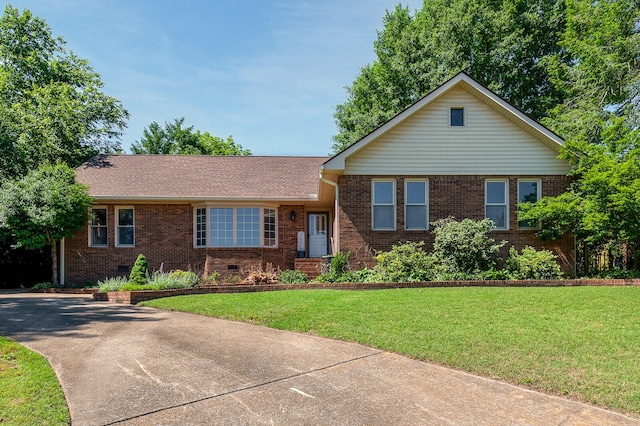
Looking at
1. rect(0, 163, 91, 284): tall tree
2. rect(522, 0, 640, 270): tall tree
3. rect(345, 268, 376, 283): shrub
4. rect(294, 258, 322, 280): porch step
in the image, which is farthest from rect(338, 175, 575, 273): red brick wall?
rect(0, 163, 91, 284): tall tree

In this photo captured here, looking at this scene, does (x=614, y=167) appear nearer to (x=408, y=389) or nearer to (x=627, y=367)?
(x=627, y=367)

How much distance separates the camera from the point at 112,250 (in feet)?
56.6

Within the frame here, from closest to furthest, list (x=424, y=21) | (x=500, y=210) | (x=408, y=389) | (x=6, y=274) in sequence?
1. (x=408, y=389)
2. (x=500, y=210)
3. (x=6, y=274)
4. (x=424, y=21)

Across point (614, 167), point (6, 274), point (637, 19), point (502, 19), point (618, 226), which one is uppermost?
point (502, 19)

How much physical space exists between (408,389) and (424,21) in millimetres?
29816

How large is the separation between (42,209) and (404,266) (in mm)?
12586

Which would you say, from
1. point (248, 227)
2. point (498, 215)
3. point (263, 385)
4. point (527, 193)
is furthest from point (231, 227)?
point (263, 385)

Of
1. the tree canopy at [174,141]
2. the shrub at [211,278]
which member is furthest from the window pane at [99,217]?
the tree canopy at [174,141]

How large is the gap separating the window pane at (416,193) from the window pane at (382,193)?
1.89 ft

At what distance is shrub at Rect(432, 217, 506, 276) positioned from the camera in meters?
13.6

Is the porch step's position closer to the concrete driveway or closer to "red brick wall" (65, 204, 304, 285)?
"red brick wall" (65, 204, 304, 285)

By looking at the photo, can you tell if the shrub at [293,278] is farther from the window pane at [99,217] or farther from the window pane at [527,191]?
the window pane at [99,217]

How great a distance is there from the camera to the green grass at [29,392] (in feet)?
13.9

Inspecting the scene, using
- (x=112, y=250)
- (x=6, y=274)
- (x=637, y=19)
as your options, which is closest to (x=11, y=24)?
(x=6, y=274)
